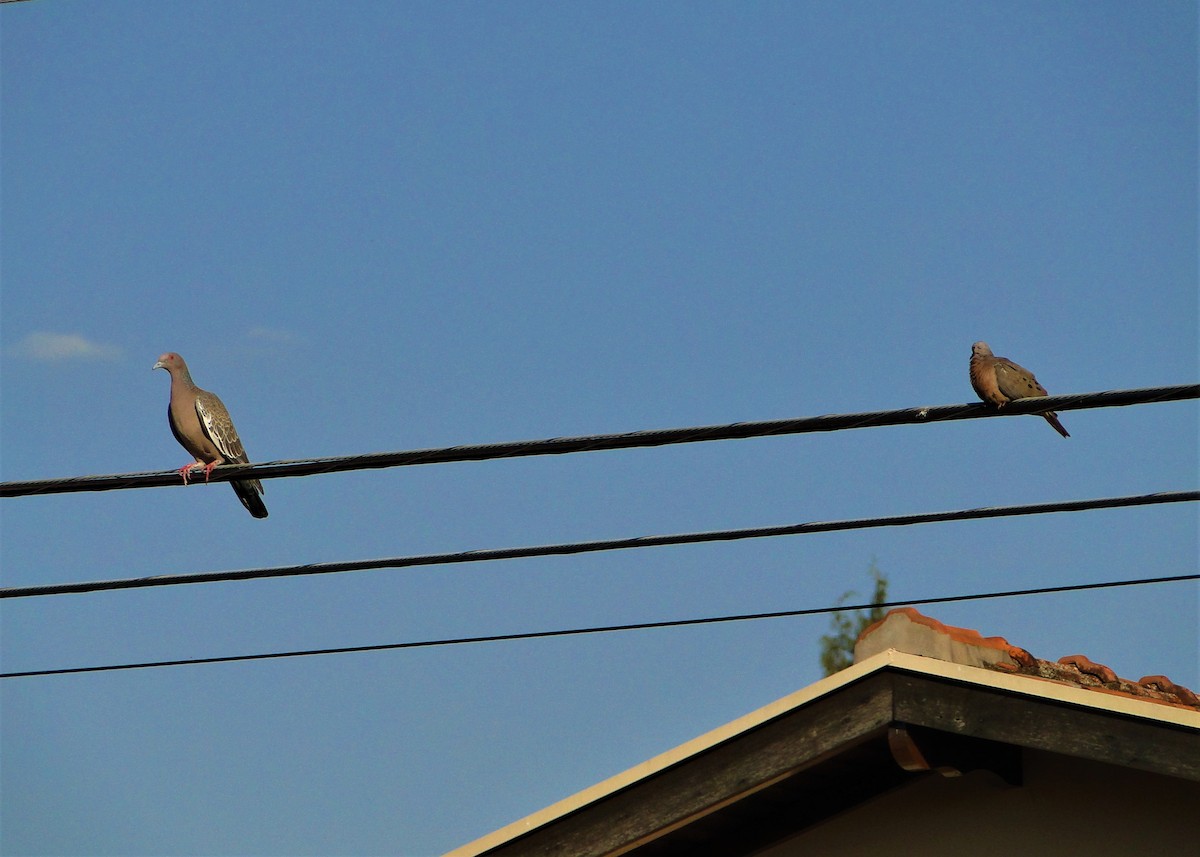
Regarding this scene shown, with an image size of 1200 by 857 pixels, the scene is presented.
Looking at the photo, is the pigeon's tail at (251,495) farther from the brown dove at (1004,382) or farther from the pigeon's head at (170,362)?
the brown dove at (1004,382)

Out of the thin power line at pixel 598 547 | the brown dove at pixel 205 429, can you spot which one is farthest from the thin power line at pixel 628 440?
the brown dove at pixel 205 429

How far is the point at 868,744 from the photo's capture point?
894 cm

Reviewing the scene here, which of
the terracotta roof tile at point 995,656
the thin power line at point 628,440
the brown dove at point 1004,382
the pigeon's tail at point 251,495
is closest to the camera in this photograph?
the thin power line at point 628,440

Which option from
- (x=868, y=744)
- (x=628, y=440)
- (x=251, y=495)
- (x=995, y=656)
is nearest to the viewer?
(x=628, y=440)

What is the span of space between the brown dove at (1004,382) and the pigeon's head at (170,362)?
22.8 ft

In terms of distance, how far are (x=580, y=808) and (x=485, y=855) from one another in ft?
2.30

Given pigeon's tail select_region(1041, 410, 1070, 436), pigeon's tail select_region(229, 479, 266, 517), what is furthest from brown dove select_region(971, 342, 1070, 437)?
pigeon's tail select_region(229, 479, 266, 517)

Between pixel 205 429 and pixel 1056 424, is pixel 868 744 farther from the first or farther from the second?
pixel 205 429

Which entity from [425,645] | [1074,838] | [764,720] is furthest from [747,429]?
[1074,838]

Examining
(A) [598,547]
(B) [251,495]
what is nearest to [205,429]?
(B) [251,495]

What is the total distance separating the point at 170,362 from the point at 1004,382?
24.0 feet

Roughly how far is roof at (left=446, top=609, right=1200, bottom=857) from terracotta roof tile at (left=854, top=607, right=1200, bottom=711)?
0.04 ft

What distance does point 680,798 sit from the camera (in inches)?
344

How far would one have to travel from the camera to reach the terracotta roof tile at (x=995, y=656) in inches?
358
